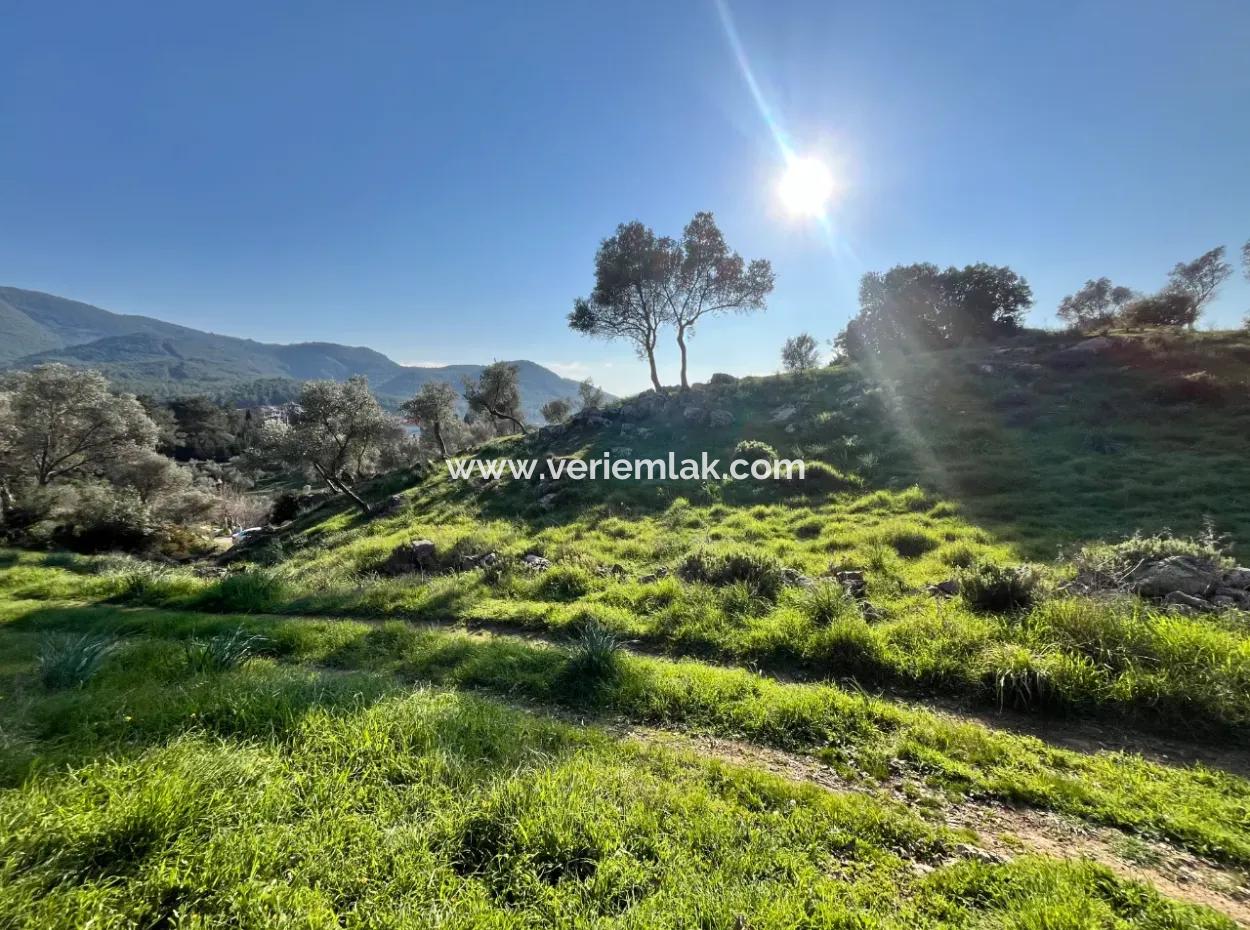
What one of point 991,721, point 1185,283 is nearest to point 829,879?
point 991,721

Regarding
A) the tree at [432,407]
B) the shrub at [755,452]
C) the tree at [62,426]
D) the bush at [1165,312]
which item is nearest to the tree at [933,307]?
the bush at [1165,312]

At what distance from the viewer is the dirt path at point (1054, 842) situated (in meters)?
3.02

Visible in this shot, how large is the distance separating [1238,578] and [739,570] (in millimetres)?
7050

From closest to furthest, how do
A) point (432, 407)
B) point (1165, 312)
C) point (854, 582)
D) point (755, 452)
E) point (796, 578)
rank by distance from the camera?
point (854, 582) → point (796, 578) → point (755, 452) → point (1165, 312) → point (432, 407)

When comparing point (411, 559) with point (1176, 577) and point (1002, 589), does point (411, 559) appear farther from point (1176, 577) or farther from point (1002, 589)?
point (1176, 577)

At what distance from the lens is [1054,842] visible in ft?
11.2

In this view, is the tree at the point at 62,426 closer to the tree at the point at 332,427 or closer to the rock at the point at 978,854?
the tree at the point at 332,427

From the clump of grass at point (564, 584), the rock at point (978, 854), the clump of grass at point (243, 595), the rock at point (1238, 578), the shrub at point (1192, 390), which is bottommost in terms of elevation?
Result: the clump of grass at point (243, 595)

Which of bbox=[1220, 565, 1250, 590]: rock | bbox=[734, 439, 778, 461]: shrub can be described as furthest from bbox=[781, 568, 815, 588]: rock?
bbox=[734, 439, 778, 461]: shrub

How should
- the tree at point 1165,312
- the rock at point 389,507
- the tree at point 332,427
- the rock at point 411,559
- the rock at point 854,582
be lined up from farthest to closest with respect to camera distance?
the tree at point 1165,312
the rock at point 389,507
the tree at point 332,427
the rock at point 411,559
the rock at point 854,582

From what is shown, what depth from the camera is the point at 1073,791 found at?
12.5ft

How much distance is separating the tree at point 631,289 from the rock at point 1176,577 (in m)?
26.8

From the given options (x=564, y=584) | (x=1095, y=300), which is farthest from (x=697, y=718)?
(x=1095, y=300)

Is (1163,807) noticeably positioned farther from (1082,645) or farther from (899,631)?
(899,631)
